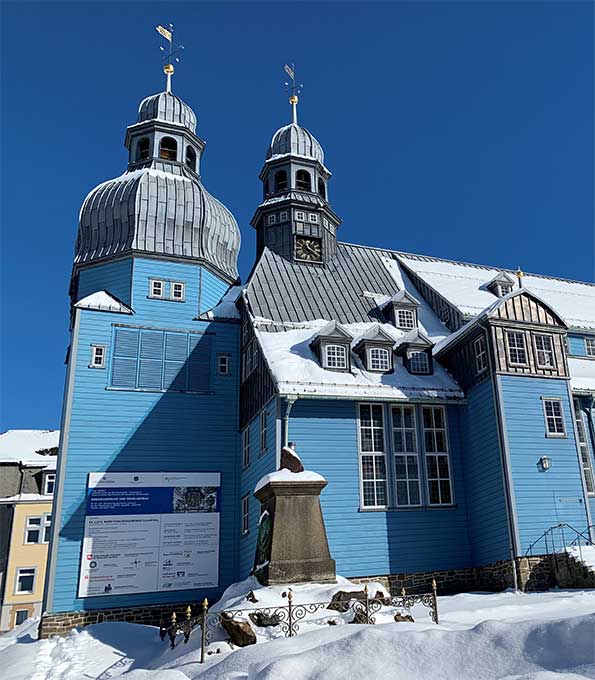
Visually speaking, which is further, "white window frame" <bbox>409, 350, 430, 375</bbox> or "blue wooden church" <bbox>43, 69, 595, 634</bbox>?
"white window frame" <bbox>409, 350, 430, 375</bbox>

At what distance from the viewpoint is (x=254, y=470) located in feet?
71.7

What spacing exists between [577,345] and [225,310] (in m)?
13.1

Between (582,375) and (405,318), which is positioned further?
(405,318)

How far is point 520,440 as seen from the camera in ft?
64.6

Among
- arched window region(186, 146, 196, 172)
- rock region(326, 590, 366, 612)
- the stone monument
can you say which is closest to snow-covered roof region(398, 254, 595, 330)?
arched window region(186, 146, 196, 172)

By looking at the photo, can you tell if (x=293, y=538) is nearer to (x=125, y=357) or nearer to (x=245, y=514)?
(x=245, y=514)

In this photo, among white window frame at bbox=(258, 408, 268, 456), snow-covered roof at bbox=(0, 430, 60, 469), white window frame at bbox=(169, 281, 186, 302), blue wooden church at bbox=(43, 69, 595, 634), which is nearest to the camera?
blue wooden church at bbox=(43, 69, 595, 634)

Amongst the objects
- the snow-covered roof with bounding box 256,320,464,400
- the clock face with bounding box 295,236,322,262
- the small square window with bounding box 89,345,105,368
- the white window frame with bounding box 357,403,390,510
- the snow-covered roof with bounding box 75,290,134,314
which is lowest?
the white window frame with bounding box 357,403,390,510

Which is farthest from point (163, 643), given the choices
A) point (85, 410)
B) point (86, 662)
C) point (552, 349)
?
point (552, 349)

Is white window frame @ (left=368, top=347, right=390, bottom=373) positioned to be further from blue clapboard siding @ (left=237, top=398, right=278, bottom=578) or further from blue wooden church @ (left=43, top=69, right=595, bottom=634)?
blue clapboard siding @ (left=237, top=398, right=278, bottom=578)

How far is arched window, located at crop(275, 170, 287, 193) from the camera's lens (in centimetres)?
3065

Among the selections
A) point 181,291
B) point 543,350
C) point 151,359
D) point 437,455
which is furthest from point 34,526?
point 543,350

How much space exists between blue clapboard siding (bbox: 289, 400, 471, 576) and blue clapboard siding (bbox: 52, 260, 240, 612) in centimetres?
453

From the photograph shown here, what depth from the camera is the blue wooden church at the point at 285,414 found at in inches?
781
